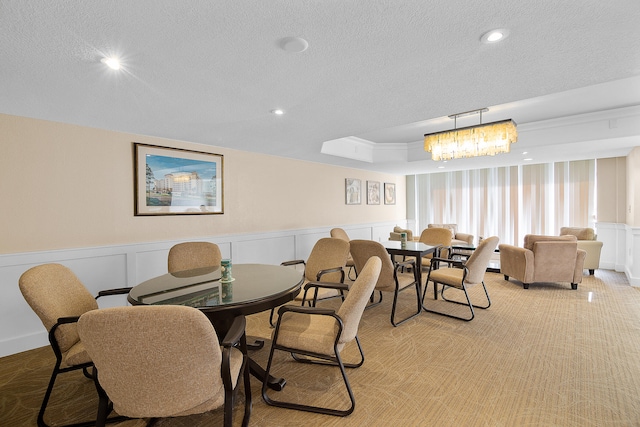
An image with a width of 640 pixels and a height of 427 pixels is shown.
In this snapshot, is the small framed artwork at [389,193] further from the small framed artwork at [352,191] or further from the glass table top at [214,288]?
Answer: the glass table top at [214,288]

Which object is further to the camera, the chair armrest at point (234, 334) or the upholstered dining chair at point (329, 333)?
the upholstered dining chair at point (329, 333)

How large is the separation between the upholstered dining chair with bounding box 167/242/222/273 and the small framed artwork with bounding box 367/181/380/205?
5070mm

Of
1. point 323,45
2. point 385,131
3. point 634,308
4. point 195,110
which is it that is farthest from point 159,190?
point 634,308

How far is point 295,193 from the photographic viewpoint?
5.69 meters

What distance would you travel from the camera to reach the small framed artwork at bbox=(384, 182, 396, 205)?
849 cm

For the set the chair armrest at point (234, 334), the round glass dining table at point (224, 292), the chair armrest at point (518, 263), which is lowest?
the chair armrest at point (518, 263)

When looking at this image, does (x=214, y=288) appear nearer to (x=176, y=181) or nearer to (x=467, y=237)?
(x=176, y=181)

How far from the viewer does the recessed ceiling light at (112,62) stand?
1939 millimetres

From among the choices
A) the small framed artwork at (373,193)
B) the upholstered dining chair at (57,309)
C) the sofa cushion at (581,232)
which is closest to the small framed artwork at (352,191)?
the small framed artwork at (373,193)

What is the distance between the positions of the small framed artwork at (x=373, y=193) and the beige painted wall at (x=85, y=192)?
349 centimetres

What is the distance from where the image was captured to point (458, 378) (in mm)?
2396

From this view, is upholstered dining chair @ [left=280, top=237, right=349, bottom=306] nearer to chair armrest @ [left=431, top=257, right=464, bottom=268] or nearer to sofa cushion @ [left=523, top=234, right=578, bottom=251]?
chair armrest @ [left=431, top=257, right=464, bottom=268]

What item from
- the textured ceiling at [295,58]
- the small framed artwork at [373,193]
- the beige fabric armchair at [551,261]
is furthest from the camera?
the small framed artwork at [373,193]

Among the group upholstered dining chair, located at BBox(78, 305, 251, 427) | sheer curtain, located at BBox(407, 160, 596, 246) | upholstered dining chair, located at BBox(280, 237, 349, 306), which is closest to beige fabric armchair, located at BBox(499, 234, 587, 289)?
sheer curtain, located at BBox(407, 160, 596, 246)
